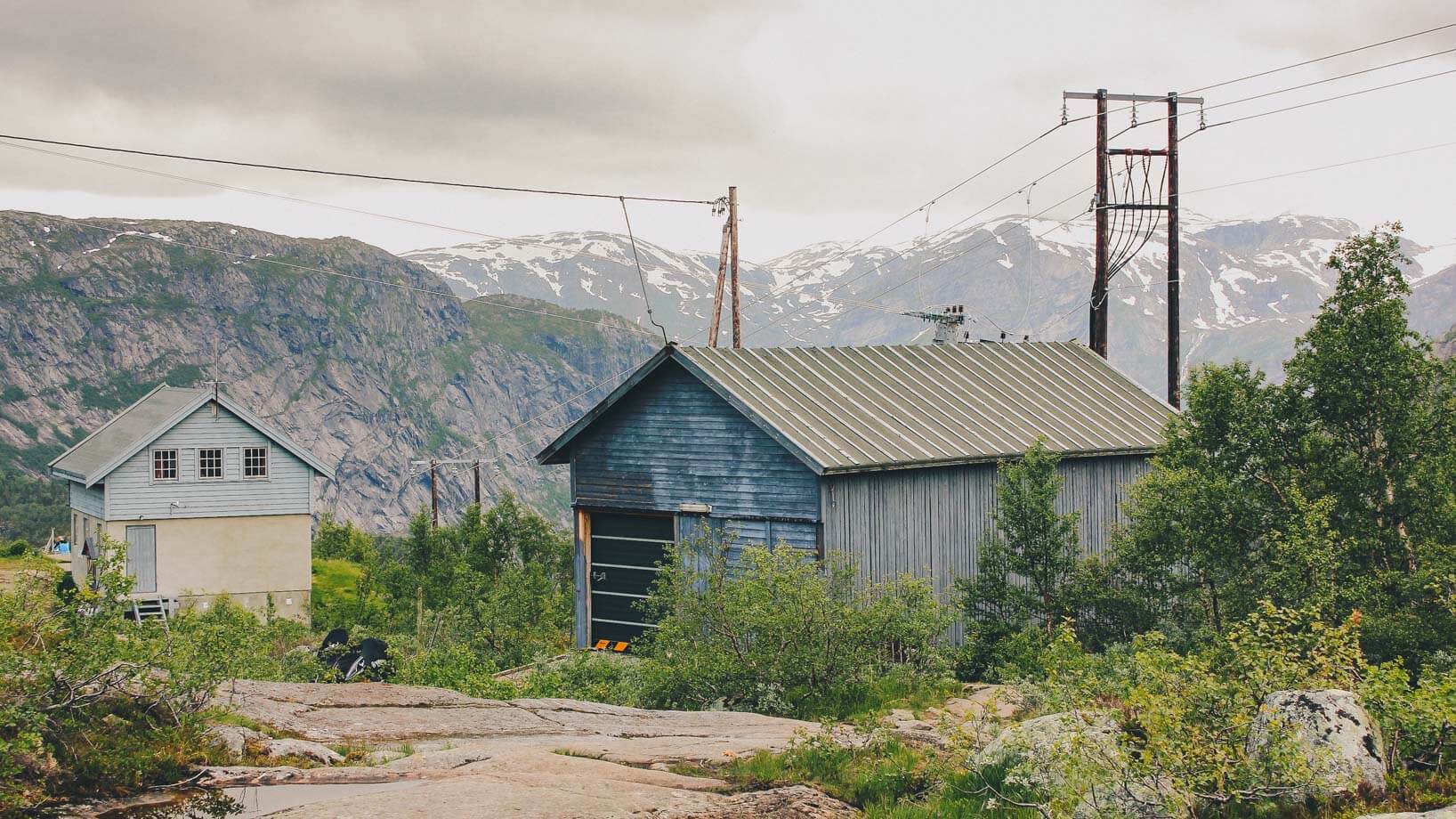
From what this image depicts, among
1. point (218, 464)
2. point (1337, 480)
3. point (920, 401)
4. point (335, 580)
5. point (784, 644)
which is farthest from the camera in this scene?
point (335, 580)

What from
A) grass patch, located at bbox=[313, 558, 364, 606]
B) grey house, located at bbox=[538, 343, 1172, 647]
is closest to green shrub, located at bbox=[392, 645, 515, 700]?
grey house, located at bbox=[538, 343, 1172, 647]

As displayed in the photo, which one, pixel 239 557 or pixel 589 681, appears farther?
pixel 239 557

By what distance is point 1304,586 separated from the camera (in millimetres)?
13727

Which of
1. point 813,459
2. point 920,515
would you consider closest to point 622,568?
point 813,459

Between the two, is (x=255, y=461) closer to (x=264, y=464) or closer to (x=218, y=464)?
(x=264, y=464)

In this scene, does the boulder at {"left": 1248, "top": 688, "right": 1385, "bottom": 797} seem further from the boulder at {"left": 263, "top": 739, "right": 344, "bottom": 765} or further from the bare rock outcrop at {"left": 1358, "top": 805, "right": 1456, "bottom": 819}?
the boulder at {"left": 263, "top": 739, "right": 344, "bottom": 765}

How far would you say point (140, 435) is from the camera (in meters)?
46.3

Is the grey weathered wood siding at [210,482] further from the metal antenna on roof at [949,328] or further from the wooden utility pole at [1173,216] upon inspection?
the wooden utility pole at [1173,216]

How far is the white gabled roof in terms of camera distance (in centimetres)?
4481

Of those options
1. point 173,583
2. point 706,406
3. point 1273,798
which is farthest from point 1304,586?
point 173,583

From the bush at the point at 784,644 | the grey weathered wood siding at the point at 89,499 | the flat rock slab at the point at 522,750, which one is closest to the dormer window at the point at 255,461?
the grey weathered wood siding at the point at 89,499

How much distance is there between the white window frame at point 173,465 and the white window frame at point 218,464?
2.19ft

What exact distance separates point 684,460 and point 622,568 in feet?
8.97

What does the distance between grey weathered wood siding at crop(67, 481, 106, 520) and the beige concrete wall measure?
1057mm
